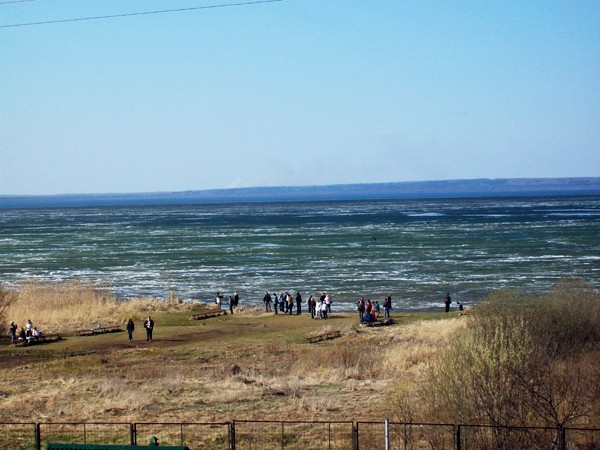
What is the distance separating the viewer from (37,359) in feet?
107

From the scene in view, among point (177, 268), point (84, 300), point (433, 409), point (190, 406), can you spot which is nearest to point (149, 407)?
point (190, 406)

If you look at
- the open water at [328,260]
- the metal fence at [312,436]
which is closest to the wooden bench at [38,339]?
the metal fence at [312,436]

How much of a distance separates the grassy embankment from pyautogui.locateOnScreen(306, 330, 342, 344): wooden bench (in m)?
0.35

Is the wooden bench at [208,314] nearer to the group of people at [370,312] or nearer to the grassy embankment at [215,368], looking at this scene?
the grassy embankment at [215,368]

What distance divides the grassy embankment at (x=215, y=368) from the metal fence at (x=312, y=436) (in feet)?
4.41

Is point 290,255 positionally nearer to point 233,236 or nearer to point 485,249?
point 485,249

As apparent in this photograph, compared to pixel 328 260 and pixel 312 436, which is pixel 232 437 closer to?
pixel 312 436

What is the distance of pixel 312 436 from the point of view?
19.9m

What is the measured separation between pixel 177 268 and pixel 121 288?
13.0 m

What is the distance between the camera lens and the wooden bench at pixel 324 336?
35688mm

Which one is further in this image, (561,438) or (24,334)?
(24,334)

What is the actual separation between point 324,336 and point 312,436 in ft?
53.4

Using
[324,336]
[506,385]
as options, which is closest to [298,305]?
[324,336]

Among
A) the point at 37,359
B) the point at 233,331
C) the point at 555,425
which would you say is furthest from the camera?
the point at 233,331
